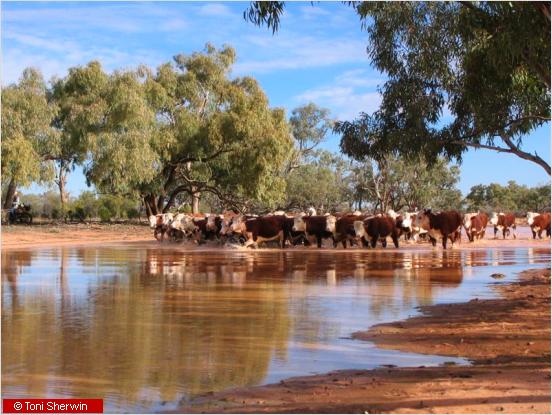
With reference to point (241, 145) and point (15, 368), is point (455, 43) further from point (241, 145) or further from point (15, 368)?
point (241, 145)

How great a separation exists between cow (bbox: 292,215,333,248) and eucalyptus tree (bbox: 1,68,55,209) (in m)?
13.6

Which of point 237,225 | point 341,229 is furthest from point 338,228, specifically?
point 237,225

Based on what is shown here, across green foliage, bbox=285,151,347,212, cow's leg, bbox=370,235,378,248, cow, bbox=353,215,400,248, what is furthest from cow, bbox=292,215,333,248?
green foliage, bbox=285,151,347,212

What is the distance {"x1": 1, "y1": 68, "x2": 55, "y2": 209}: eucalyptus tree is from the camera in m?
32.0

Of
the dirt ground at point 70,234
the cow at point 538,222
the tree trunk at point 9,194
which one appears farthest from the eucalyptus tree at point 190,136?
the cow at point 538,222

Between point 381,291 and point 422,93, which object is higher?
point 422,93

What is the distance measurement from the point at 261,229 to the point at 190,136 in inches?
658

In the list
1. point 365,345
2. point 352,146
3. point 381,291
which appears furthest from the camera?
point 352,146

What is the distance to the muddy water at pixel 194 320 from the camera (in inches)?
239

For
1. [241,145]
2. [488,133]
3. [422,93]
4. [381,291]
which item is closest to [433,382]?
[381,291]

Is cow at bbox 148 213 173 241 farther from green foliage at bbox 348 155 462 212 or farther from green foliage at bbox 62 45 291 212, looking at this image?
green foliage at bbox 348 155 462 212

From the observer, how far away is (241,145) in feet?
135

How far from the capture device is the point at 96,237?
1398 inches

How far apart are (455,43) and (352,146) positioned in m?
2.92
